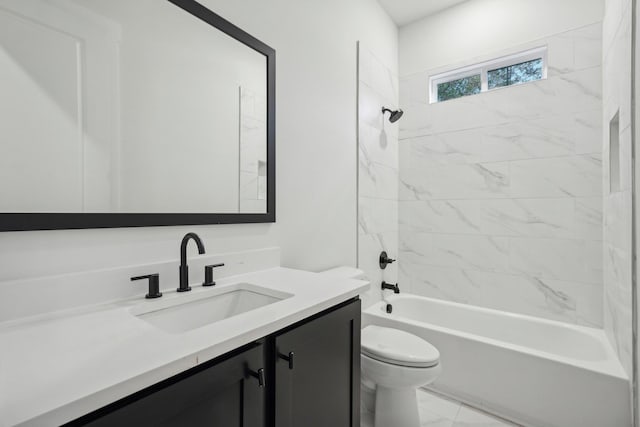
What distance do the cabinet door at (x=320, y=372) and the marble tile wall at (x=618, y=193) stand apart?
4.08 feet

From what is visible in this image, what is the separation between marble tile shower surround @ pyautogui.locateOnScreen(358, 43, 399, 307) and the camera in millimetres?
2312

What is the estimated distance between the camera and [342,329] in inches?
43.9

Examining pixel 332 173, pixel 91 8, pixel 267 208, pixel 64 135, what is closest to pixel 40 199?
pixel 64 135

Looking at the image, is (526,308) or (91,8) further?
(526,308)

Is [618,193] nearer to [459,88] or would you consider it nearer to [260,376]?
[459,88]

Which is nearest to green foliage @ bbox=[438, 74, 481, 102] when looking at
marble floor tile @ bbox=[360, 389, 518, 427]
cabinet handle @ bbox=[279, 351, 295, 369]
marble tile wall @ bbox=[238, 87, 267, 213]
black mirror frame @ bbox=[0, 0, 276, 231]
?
black mirror frame @ bbox=[0, 0, 276, 231]

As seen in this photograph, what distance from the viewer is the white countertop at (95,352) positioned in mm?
469

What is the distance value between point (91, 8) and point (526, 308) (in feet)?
9.61

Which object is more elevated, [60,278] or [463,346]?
[60,278]

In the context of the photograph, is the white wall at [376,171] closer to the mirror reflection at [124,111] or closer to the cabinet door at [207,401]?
the mirror reflection at [124,111]

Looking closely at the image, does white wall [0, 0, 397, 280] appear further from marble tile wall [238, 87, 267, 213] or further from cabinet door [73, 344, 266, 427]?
cabinet door [73, 344, 266, 427]

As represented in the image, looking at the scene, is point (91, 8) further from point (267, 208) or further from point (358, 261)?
point (358, 261)

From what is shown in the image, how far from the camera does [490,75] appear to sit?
8.16ft

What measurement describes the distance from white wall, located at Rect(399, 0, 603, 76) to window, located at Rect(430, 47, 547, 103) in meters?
0.10
